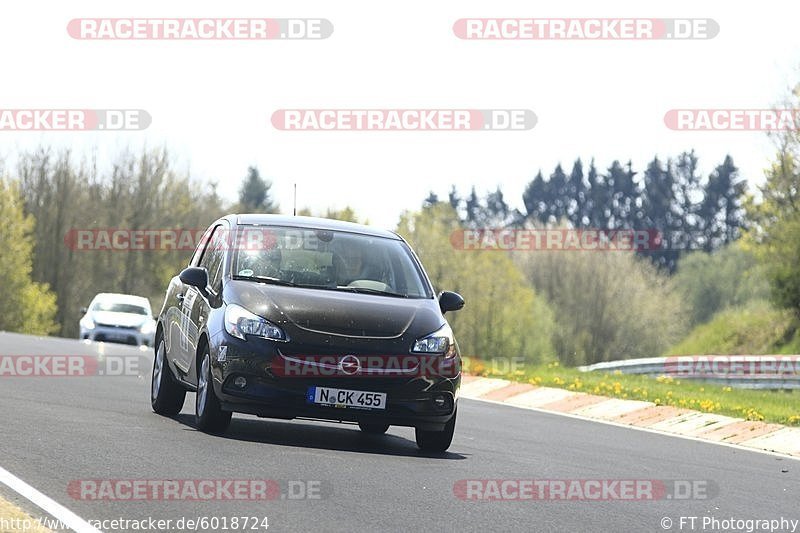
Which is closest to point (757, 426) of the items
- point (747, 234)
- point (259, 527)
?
point (259, 527)

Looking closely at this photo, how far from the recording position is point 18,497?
7.62m

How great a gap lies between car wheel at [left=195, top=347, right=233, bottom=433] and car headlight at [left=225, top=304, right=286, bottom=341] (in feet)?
1.26

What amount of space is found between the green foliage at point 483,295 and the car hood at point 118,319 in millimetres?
45429

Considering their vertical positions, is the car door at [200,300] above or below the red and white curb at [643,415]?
above

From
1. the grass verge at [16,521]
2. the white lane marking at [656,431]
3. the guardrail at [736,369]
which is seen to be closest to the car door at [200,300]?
the grass verge at [16,521]

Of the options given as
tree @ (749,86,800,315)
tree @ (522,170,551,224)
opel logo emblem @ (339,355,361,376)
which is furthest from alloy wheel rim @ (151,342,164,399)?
tree @ (522,170,551,224)

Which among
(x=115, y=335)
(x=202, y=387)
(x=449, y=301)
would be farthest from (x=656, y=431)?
(x=115, y=335)

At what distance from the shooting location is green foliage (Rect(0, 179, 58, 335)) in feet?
240

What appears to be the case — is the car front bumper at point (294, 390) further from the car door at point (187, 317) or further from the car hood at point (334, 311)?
the car door at point (187, 317)

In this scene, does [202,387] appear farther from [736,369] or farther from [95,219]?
[95,219]

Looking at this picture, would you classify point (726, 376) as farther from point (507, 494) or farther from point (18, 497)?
point (18, 497)

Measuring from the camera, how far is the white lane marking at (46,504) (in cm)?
695

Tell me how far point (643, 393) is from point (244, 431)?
943cm

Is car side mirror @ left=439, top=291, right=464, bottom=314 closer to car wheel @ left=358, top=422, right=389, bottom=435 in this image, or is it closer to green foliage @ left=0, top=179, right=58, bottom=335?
car wheel @ left=358, top=422, right=389, bottom=435
